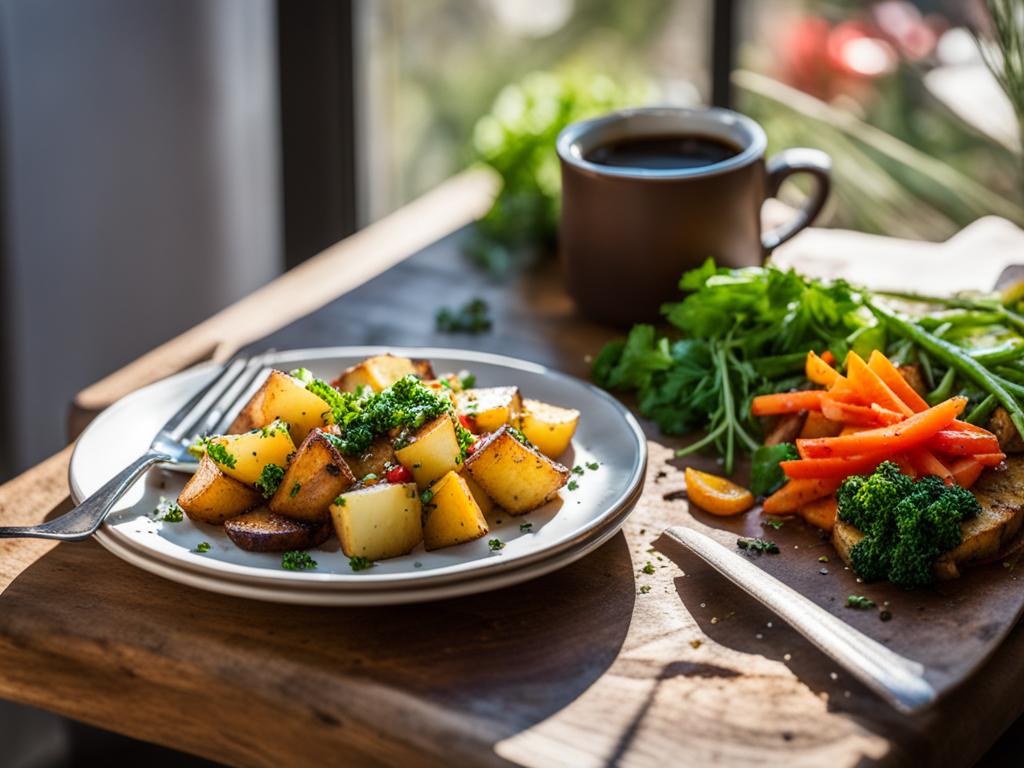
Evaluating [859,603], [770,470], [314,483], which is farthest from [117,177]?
[859,603]

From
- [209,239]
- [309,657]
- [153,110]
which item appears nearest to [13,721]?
[209,239]

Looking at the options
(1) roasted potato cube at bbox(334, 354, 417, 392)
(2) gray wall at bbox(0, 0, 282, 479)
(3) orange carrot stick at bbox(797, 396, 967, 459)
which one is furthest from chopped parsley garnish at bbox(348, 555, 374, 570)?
(2) gray wall at bbox(0, 0, 282, 479)

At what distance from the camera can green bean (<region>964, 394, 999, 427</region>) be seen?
5.09 feet

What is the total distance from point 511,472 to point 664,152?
0.87 meters

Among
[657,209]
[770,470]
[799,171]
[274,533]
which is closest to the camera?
[274,533]

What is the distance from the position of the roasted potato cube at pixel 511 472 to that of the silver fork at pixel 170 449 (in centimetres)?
36

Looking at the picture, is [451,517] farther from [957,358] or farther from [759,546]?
[957,358]

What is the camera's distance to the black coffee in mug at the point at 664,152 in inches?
79.2

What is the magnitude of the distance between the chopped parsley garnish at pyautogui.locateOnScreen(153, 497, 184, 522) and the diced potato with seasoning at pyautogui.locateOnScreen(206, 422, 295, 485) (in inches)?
2.8

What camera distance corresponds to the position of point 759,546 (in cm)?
144

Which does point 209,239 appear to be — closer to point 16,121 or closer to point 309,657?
point 16,121

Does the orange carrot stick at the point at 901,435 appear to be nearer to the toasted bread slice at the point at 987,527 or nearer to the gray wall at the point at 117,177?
the toasted bread slice at the point at 987,527

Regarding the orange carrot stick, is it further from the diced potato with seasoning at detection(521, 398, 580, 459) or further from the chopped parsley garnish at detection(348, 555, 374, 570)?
the chopped parsley garnish at detection(348, 555, 374, 570)

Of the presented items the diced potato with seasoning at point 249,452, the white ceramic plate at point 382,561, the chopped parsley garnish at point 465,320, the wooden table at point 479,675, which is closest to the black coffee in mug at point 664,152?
the chopped parsley garnish at point 465,320
